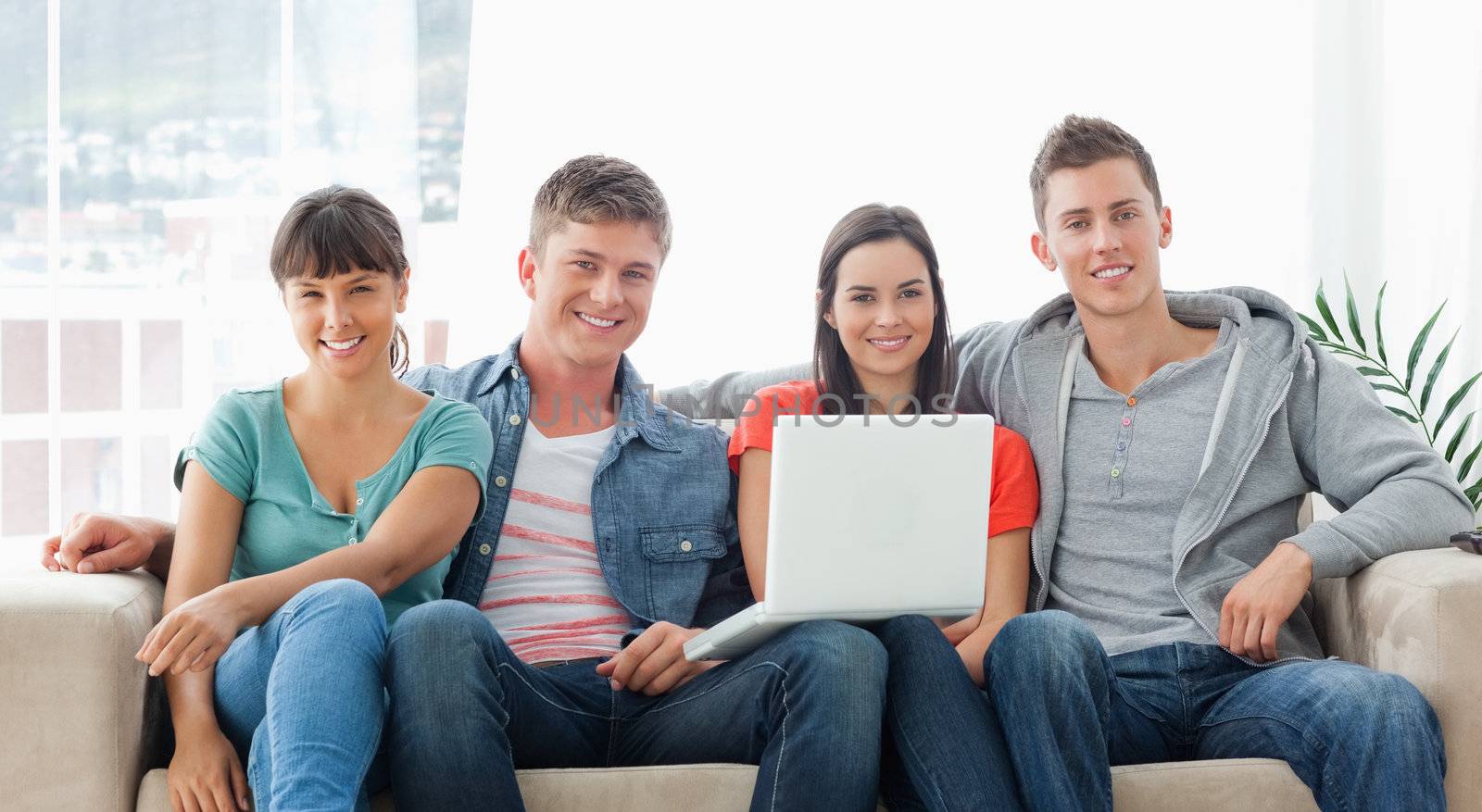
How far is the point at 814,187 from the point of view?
116 inches

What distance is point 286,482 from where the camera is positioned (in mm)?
1565

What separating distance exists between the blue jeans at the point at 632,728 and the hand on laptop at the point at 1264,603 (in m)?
0.50

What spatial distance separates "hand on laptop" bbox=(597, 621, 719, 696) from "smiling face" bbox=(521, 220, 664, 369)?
0.46 metres

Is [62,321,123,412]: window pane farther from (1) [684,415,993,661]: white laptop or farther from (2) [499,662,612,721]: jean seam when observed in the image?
(1) [684,415,993,661]: white laptop

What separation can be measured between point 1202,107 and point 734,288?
1200 millimetres

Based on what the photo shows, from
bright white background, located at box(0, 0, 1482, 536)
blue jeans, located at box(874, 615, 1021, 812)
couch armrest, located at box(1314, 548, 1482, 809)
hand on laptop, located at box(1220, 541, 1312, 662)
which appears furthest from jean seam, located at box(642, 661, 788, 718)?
bright white background, located at box(0, 0, 1482, 536)

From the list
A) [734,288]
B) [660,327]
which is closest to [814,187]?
[734,288]

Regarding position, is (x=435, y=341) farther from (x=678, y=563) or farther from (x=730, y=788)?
(x=730, y=788)

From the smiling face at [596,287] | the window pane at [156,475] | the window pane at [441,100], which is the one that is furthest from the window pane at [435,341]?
the smiling face at [596,287]

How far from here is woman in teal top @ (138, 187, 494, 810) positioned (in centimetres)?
130

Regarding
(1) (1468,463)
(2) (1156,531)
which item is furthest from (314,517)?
(1) (1468,463)

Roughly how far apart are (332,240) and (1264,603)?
49.1 inches

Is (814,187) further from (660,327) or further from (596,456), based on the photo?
(596,456)

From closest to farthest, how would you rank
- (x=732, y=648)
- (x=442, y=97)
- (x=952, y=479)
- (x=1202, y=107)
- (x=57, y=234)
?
(x=952, y=479), (x=732, y=648), (x=57, y=234), (x=442, y=97), (x=1202, y=107)
